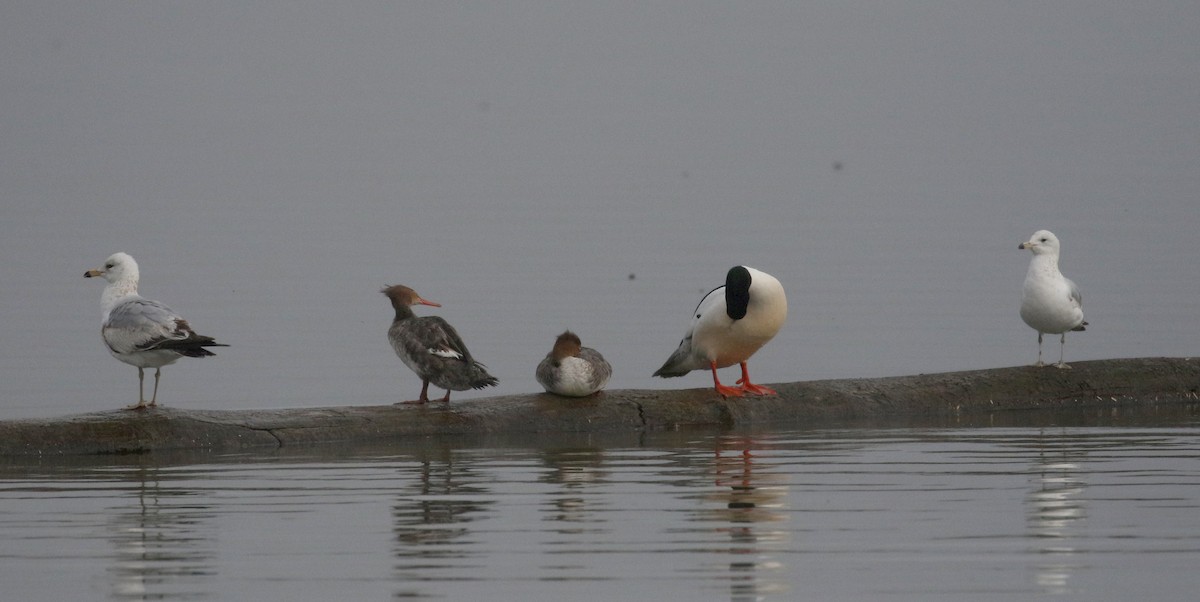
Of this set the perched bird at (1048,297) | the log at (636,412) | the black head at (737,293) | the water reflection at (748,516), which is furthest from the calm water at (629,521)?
the perched bird at (1048,297)

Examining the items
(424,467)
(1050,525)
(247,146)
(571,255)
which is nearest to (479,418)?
(424,467)

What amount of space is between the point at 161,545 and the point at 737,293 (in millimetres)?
5302

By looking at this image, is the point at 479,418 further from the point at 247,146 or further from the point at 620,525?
the point at 247,146

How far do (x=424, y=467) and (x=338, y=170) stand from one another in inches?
1692

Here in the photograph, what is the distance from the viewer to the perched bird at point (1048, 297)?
13.9 m

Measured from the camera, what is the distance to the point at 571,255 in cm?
2891

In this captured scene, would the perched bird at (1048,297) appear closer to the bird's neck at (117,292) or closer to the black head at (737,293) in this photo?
the black head at (737,293)

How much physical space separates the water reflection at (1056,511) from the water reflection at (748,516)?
1124 mm

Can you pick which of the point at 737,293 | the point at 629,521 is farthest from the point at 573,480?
the point at 737,293

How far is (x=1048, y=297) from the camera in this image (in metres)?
13.9

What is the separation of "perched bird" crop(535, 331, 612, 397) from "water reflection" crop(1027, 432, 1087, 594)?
9.36 ft

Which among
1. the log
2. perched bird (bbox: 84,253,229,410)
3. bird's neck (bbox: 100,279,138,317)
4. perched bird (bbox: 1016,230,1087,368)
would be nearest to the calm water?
the log

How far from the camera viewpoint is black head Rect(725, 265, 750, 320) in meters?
12.8

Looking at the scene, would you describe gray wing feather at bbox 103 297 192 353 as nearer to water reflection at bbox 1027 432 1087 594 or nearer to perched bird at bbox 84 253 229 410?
perched bird at bbox 84 253 229 410
